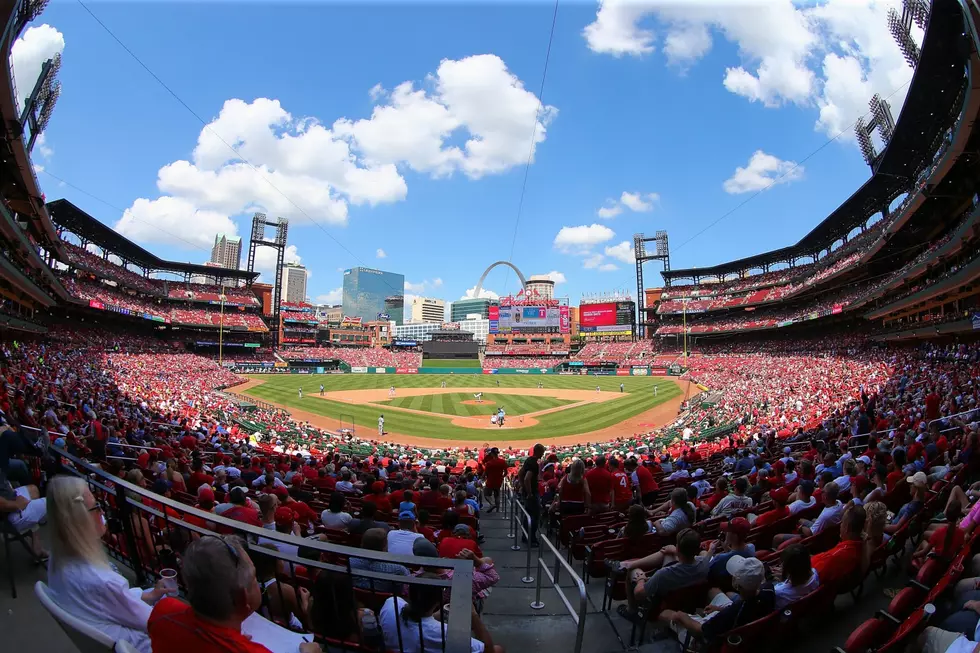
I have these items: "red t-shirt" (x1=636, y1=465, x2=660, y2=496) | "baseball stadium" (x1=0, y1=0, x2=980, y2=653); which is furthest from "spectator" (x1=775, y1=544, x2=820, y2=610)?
"red t-shirt" (x1=636, y1=465, x2=660, y2=496)

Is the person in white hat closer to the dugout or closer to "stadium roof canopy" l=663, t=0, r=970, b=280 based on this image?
"stadium roof canopy" l=663, t=0, r=970, b=280

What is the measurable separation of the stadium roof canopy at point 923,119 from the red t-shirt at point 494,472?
82.6ft

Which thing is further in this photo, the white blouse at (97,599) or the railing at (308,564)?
the white blouse at (97,599)

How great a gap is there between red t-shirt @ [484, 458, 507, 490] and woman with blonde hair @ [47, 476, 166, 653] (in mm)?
9879

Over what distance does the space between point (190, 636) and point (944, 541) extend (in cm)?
643

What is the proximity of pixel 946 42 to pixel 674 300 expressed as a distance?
238ft

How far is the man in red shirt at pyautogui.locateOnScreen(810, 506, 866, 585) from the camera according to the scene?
14.9ft

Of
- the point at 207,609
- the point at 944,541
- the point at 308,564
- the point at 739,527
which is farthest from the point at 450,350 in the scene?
the point at 207,609

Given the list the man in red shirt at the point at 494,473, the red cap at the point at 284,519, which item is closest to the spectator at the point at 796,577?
the red cap at the point at 284,519

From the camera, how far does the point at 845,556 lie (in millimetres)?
4590

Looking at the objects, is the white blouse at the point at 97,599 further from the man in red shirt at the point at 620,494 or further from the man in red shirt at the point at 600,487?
the man in red shirt at the point at 620,494

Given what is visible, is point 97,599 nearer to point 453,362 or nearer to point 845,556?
point 845,556

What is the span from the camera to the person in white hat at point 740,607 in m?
3.80

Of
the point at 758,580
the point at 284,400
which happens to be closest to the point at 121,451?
the point at 758,580
